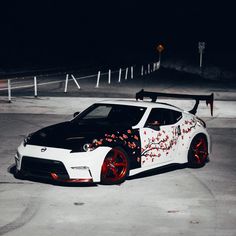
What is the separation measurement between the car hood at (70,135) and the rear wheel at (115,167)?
36 centimetres

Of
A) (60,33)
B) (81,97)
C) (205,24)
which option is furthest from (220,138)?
(205,24)

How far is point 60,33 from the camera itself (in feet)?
404

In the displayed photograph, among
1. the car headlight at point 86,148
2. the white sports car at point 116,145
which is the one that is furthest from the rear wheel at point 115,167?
the car headlight at point 86,148

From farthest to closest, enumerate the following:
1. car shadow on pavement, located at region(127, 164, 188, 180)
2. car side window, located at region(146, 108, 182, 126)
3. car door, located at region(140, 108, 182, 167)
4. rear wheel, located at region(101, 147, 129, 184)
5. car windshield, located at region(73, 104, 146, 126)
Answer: car side window, located at region(146, 108, 182, 126) → car shadow on pavement, located at region(127, 164, 188, 180) → car windshield, located at region(73, 104, 146, 126) → car door, located at region(140, 108, 182, 167) → rear wheel, located at region(101, 147, 129, 184)

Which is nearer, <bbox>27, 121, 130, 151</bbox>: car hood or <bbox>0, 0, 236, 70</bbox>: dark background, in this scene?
<bbox>27, 121, 130, 151</bbox>: car hood

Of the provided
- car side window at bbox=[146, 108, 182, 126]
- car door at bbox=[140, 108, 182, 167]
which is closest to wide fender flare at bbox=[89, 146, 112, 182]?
car door at bbox=[140, 108, 182, 167]

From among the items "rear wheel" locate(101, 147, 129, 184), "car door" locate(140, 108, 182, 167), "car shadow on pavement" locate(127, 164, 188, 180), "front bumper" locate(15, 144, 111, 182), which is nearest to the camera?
"front bumper" locate(15, 144, 111, 182)

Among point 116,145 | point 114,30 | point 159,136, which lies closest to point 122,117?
point 159,136

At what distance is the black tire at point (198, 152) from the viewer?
37.8 feet

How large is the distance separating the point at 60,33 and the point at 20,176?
114 metres

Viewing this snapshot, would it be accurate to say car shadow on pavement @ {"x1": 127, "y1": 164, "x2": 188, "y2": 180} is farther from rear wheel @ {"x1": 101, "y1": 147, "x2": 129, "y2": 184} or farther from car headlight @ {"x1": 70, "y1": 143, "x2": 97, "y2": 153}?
car headlight @ {"x1": 70, "y1": 143, "x2": 97, "y2": 153}

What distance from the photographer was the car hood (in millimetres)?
9773

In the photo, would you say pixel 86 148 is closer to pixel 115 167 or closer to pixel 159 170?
pixel 115 167

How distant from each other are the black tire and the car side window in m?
0.57
